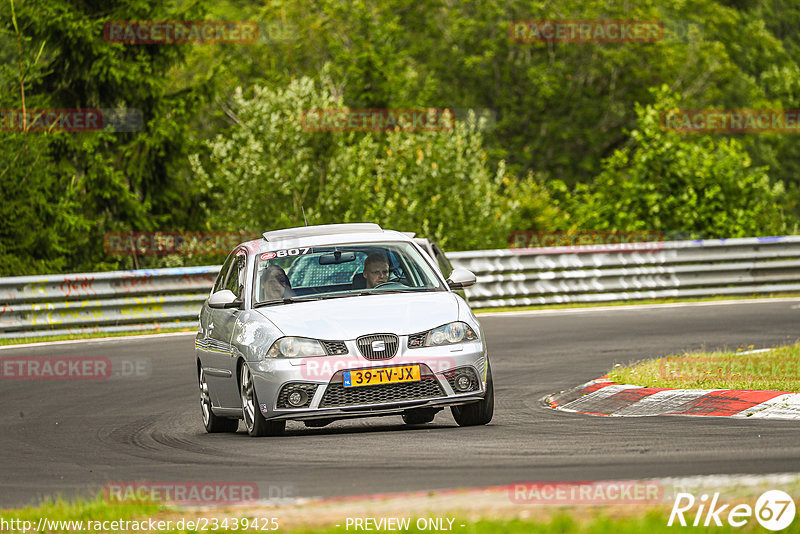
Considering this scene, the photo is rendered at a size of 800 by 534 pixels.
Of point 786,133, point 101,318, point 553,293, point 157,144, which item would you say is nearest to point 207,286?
point 101,318

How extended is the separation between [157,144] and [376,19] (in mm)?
28633

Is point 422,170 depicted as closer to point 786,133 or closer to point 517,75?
point 517,75

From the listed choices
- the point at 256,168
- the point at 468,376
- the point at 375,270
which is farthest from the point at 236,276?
the point at 256,168

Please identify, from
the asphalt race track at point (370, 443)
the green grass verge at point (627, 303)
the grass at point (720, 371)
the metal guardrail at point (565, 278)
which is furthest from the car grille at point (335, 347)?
the green grass verge at point (627, 303)

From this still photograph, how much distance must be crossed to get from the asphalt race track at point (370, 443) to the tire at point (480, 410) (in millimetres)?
155

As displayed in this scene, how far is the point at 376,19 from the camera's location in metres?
58.4

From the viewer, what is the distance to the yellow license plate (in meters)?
9.35

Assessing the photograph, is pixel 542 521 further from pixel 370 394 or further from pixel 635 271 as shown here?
pixel 635 271

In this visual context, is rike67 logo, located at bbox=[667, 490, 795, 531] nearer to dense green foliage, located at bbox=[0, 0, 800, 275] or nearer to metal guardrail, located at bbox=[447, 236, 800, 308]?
dense green foliage, located at bbox=[0, 0, 800, 275]

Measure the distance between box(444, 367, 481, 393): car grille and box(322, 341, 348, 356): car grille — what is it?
0.76m

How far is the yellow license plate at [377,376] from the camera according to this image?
935cm

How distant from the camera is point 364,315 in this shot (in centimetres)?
960

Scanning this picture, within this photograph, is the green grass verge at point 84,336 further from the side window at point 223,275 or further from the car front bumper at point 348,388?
the car front bumper at point 348,388

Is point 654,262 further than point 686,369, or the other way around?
point 654,262
